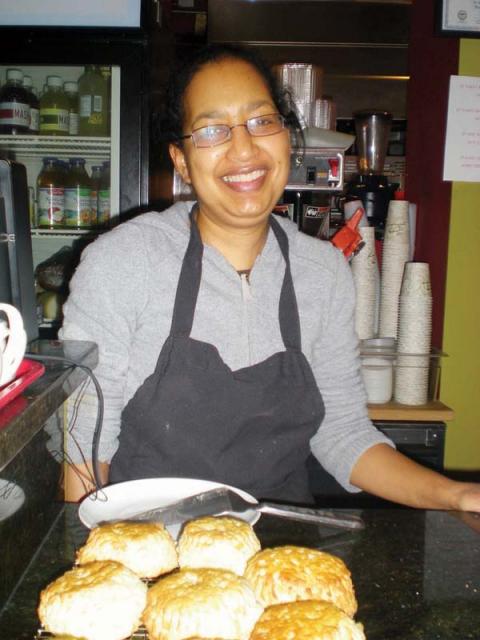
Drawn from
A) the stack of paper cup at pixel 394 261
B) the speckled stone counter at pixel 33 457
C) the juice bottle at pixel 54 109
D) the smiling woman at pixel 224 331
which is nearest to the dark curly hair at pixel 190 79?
the smiling woman at pixel 224 331

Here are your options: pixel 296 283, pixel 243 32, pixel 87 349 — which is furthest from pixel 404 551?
pixel 243 32

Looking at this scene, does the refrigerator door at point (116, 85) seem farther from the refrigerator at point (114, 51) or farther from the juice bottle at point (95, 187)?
the juice bottle at point (95, 187)

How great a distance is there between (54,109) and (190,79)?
4.12 ft

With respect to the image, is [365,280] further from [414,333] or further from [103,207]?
[103,207]

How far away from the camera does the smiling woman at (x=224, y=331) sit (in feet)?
4.10

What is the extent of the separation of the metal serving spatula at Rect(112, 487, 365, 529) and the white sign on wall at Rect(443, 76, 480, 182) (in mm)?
1635

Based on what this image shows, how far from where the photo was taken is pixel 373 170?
103 inches

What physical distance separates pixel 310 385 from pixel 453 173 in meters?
1.21

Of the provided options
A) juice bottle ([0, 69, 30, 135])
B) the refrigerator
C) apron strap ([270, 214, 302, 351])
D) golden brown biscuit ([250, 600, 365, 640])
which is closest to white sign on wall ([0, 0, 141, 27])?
the refrigerator

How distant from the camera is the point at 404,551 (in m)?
0.84

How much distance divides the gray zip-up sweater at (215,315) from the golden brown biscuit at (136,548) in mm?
387

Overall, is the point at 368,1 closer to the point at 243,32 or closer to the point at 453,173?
the point at 243,32

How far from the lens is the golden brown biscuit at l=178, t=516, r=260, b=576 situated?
0.71m

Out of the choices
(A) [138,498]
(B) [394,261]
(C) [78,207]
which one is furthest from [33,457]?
(C) [78,207]
